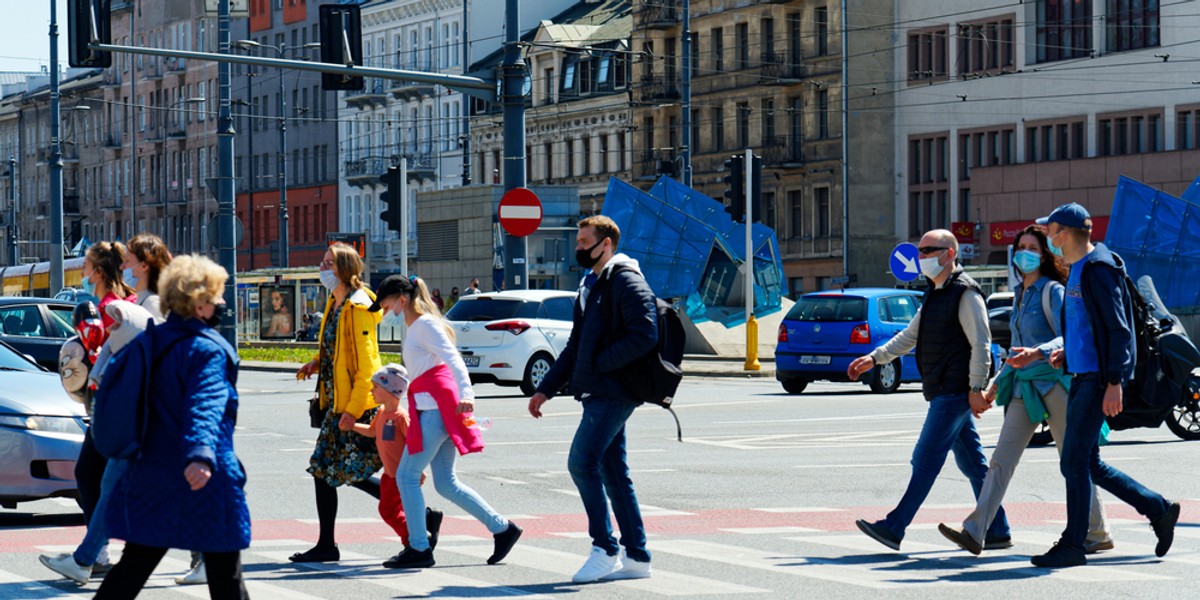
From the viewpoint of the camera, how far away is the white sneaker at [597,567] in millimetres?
10734

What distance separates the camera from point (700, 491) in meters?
16.1

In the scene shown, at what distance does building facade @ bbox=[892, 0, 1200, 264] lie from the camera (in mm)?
66625

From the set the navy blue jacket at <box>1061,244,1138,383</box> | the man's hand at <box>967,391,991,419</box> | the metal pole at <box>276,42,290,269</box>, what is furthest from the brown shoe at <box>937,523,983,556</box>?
the metal pole at <box>276,42,290,269</box>

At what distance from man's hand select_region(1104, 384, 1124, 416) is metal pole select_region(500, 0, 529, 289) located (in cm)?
1735

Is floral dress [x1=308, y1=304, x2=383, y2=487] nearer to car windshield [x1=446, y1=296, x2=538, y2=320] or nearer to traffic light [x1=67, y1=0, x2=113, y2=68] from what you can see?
traffic light [x1=67, y1=0, x2=113, y2=68]

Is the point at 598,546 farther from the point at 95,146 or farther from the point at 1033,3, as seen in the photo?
the point at 95,146

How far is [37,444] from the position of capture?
1374 cm

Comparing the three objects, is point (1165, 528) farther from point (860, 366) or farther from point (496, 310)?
point (496, 310)

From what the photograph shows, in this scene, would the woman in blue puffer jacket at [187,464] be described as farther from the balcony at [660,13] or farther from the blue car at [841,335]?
the balcony at [660,13]

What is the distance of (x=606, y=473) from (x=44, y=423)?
4549 mm

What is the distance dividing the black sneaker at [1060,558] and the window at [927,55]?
6508 centimetres

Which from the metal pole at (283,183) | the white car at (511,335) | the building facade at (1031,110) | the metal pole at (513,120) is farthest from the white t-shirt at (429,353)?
the metal pole at (283,183)

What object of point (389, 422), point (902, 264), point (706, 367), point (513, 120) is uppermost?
point (513, 120)

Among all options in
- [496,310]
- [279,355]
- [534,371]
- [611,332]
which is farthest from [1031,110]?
[611,332]
